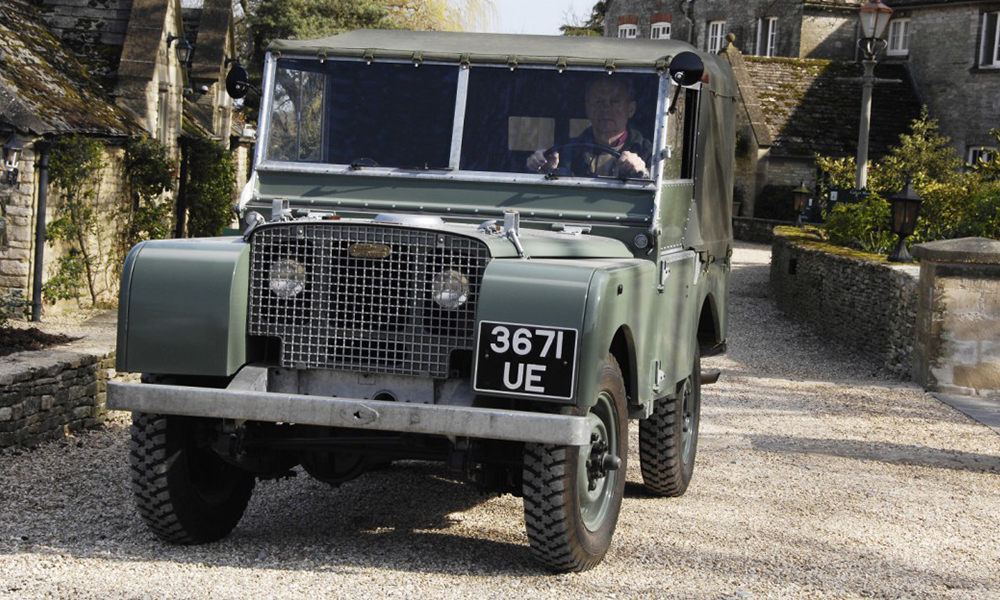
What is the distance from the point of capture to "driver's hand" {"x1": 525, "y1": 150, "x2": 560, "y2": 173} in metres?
7.19

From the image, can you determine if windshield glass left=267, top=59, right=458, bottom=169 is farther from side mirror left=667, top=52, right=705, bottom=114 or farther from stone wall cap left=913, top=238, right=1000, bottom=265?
stone wall cap left=913, top=238, right=1000, bottom=265

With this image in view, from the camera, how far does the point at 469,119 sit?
285 inches

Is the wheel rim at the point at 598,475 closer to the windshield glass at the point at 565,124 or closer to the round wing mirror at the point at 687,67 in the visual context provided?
the windshield glass at the point at 565,124

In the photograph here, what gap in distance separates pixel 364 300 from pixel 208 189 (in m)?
16.6

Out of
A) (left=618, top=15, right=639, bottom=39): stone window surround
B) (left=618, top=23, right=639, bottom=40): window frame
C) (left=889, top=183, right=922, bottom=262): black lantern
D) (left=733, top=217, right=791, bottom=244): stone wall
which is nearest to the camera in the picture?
(left=889, top=183, right=922, bottom=262): black lantern

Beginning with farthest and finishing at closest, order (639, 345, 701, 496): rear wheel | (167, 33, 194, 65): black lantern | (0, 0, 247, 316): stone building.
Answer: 1. (167, 33, 194, 65): black lantern
2. (0, 0, 247, 316): stone building
3. (639, 345, 701, 496): rear wheel

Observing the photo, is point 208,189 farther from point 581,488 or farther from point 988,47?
point 988,47

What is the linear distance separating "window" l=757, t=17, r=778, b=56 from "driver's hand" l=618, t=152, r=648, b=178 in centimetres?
4273

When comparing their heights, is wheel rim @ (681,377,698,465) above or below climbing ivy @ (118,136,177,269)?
below

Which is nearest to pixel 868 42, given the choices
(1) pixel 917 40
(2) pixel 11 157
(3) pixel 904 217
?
(3) pixel 904 217

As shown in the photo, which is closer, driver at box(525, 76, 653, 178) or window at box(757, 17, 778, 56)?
driver at box(525, 76, 653, 178)

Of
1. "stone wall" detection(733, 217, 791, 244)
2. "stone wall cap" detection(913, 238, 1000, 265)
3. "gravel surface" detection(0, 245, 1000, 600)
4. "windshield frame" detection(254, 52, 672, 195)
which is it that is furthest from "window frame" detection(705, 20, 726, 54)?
"windshield frame" detection(254, 52, 672, 195)

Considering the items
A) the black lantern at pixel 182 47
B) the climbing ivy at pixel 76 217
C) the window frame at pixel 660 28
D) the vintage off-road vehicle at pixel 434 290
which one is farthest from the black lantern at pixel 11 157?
the window frame at pixel 660 28

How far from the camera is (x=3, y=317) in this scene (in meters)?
11.9
